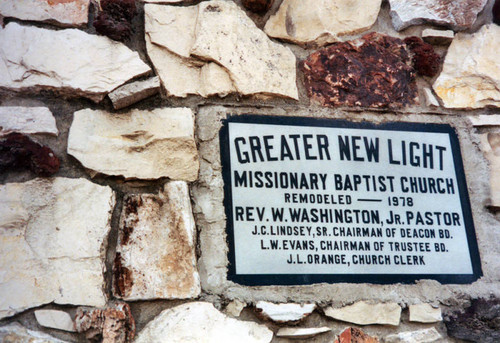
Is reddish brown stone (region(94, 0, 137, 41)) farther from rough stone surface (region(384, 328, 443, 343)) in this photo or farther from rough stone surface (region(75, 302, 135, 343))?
rough stone surface (region(384, 328, 443, 343))

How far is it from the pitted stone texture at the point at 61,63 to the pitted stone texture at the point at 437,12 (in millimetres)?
863

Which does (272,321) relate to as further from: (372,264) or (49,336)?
(49,336)

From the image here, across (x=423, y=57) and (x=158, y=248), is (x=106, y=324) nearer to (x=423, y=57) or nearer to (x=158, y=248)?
(x=158, y=248)

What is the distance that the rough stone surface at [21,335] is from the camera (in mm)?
1253

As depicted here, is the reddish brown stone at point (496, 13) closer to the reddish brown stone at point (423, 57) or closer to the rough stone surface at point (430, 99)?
the reddish brown stone at point (423, 57)

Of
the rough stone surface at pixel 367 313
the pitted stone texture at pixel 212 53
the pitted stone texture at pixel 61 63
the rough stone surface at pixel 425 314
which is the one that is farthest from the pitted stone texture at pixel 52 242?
the rough stone surface at pixel 425 314

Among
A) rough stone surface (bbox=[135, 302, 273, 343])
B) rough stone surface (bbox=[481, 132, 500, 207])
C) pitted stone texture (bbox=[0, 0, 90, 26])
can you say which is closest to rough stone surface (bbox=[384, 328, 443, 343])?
rough stone surface (bbox=[135, 302, 273, 343])

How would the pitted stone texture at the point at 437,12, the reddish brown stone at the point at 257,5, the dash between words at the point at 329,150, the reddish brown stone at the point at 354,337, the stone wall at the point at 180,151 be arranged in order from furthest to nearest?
the pitted stone texture at the point at 437,12 < the reddish brown stone at the point at 257,5 < the dash between words at the point at 329,150 < the reddish brown stone at the point at 354,337 < the stone wall at the point at 180,151

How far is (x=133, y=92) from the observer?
150 centimetres

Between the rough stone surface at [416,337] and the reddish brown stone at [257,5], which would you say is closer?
the rough stone surface at [416,337]

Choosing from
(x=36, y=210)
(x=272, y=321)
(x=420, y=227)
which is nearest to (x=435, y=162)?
(x=420, y=227)

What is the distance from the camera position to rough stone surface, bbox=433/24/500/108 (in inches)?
70.4

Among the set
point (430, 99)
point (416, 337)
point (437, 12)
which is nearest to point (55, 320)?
point (416, 337)

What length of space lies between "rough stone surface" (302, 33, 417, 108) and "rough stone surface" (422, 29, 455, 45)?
0.10 m
